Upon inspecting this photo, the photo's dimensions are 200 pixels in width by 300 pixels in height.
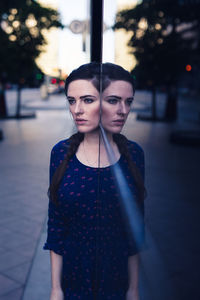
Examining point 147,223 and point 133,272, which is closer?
point 133,272

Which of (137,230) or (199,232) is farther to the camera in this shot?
(199,232)

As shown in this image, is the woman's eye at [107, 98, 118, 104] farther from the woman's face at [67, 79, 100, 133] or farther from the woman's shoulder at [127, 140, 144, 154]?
the woman's shoulder at [127, 140, 144, 154]

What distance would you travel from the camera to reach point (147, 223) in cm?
387

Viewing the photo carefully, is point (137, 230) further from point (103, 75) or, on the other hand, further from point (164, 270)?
point (164, 270)

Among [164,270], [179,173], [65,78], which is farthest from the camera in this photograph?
[179,173]

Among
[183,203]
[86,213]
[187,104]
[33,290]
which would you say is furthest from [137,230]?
[187,104]

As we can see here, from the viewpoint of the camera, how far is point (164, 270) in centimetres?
350

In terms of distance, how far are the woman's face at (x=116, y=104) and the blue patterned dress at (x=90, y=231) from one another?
0.46ft

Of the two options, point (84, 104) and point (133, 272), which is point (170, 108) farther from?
point (84, 104)

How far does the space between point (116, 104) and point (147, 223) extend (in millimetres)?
2747

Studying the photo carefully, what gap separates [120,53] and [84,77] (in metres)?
0.18

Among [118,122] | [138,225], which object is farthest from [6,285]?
[118,122]

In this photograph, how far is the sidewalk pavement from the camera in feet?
10.2

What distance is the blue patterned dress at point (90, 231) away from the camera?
4.58ft
